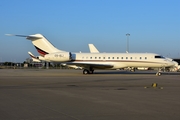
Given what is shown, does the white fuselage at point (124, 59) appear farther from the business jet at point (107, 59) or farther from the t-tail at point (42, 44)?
the t-tail at point (42, 44)

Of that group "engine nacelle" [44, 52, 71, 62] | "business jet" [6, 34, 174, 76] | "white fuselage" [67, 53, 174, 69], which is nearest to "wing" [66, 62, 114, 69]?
"business jet" [6, 34, 174, 76]

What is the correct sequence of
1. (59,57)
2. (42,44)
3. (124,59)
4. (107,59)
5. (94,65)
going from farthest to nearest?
(42,44) < (107,59) < (124,59) < (59,57) < (94,65)

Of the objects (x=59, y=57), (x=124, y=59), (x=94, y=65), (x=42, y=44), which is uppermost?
(x=42, y=44)

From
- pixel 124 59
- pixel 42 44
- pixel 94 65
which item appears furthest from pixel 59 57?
pixel 124 59

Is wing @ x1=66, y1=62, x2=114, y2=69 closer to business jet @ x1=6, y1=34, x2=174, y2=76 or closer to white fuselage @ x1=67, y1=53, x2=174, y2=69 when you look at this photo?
business jet @ x1=6, y1=34, x2=174, y2=76

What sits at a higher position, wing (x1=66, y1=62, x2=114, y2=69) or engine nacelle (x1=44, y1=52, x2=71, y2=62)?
engine nacelle (x1=44, y1=52, x2=71, y2=62)

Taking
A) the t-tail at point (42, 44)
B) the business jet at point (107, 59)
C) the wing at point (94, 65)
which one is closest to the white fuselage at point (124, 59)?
the business jet at point (107, 59)

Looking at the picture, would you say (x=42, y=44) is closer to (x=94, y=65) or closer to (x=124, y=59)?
(x=94, y=65)

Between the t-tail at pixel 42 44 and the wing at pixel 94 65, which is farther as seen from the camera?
the t-tail at pixel 42 44

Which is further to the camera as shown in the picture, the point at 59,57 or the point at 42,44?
the point at 42,44

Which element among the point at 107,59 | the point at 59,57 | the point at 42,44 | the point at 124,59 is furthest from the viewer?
the point at 42,44

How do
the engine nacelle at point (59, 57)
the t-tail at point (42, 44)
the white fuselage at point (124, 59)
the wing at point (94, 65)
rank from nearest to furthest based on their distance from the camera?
the wing at point (94, 65) < the white fuselage at point (124, 59) < the engine nacelle at point (59, 57) < the t-tail at point (42, 44)

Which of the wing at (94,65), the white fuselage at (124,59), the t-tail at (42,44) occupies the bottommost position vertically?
the wing at (94,65)

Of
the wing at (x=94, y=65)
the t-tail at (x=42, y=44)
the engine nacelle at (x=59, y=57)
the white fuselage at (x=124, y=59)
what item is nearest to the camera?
the wing at (x=94, y=65)
